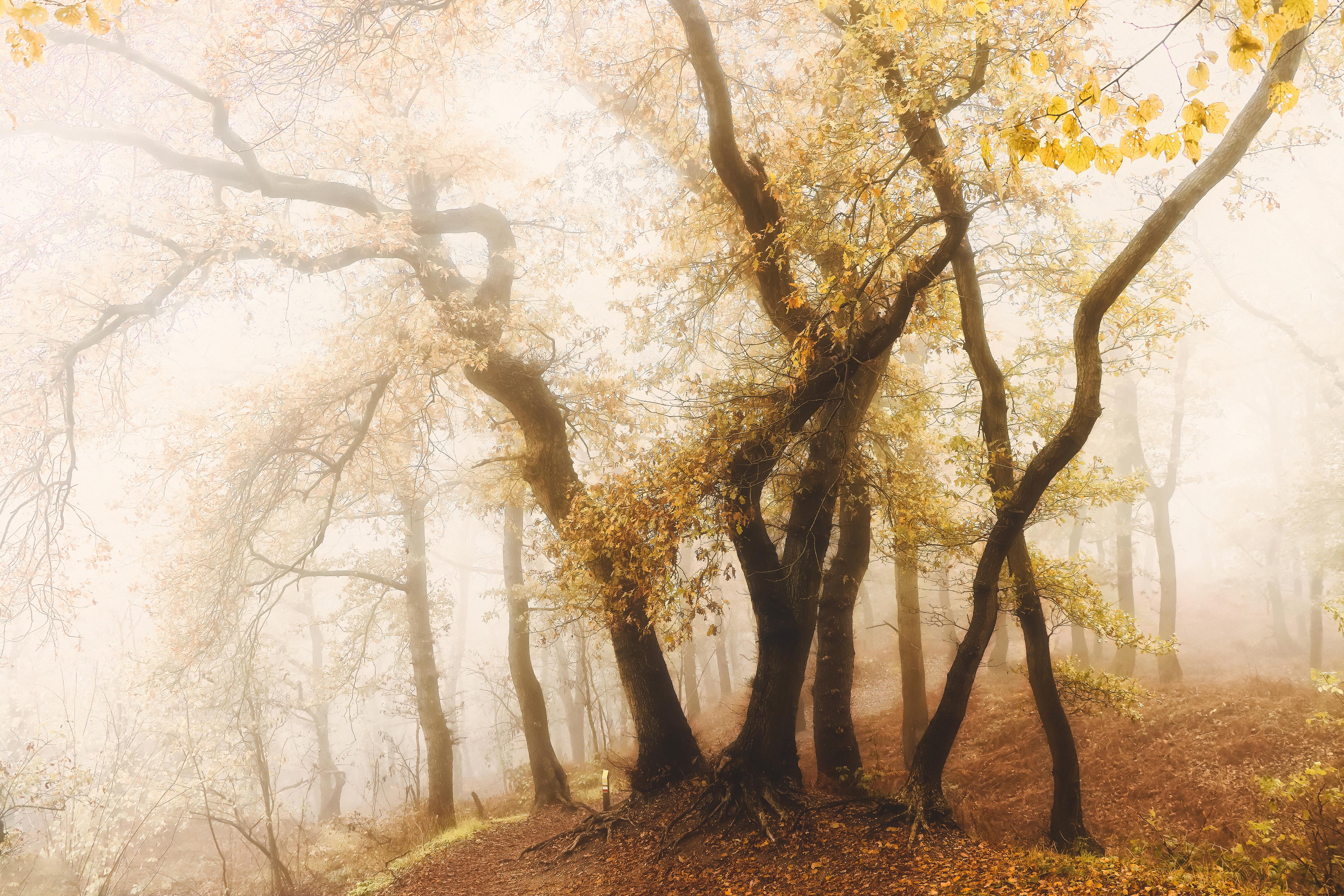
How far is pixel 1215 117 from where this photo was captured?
97.9 inches

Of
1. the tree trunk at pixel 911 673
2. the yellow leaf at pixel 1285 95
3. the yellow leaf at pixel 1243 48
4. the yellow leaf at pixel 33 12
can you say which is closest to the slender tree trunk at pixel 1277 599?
the tree trunk at pixel 911 673

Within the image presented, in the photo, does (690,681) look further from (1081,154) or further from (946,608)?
(1081,154)

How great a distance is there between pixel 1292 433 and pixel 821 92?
26869 millimetres

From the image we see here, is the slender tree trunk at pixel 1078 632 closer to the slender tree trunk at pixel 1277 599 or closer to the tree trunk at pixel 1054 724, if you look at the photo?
the slender tree trunk at pixel 1277 599

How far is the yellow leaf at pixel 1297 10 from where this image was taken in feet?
7.13

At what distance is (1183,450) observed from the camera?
71.2ft

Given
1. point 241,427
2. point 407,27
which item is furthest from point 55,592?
point 407,27

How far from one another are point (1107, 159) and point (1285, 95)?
704 mm

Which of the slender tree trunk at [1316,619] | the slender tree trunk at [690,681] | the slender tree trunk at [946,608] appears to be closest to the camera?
the slender tree trunk at [946,608]

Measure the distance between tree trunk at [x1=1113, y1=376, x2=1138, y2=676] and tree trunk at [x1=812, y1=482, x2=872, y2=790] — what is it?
9.78 meters

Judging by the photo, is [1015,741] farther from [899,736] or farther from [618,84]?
[618,84]

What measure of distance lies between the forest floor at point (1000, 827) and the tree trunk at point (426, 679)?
7.41ft

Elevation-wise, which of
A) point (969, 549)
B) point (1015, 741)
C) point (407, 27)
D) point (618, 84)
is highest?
point (407, 27)

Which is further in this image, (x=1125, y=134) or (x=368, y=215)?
(x=368, y=215)
